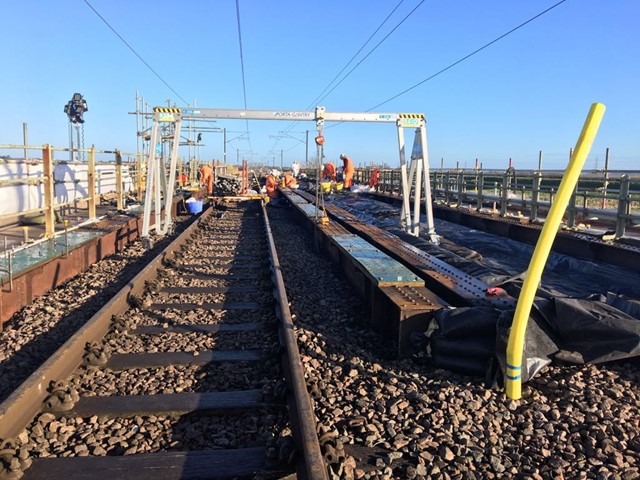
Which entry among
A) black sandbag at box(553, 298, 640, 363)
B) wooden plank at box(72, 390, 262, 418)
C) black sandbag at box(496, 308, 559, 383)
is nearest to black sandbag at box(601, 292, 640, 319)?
black sandbag at box(553, 298, 640, 363)

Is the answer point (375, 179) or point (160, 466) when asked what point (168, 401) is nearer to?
point (160, 466)

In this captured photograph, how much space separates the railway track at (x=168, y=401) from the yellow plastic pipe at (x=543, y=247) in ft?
5.01

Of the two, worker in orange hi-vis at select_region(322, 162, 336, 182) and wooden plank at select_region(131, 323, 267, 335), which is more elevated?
worker in orange hi-vis at select_region(322, 162, 336, 182)

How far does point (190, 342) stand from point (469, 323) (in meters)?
2.63

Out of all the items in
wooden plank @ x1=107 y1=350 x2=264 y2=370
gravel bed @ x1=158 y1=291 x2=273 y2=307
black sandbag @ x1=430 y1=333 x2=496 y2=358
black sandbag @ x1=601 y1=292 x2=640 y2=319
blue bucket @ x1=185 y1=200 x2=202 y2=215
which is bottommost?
wooden plank @ x1=107 y1=350 x2=264 y2=370

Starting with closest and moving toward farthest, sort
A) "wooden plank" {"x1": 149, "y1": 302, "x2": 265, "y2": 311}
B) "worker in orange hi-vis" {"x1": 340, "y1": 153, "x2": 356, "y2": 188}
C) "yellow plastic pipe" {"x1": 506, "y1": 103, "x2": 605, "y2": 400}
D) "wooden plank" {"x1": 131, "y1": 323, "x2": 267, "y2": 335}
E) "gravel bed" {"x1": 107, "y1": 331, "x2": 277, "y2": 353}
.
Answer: "yellow plastic pipe" {"x1": 506, "y1": 103, "x2": 605, "y2": 400}, "gravel bed" {"x1": 107, "y1": 331, "x2": 277, "y2": 353}, "wooden plank" {"x1": 131, "y1": 323, "x2": 267, "y2": 335}, "wooden plank" {"x1": 149, "y1": 302, "x2": 265, "y2": 311}, "worker in orange hi-vis" {"x1": 340, "y1": 153, "x2": 356, "y2": 188}

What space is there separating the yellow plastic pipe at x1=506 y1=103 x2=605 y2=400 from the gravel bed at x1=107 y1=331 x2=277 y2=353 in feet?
7.39

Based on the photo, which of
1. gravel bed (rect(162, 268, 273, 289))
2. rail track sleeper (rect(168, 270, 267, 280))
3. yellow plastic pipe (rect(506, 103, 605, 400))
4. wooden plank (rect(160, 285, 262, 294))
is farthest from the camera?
rail track sleeper (rect(168, 270, 267, 280))

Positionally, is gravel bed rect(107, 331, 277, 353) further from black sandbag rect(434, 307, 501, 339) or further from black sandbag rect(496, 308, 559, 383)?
black sandbag rect(496, 308, 559, 383)

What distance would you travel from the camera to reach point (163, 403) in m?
3.76

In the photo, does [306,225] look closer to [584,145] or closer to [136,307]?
[136,307]

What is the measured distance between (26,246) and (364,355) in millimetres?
5466

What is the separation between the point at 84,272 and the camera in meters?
8.33

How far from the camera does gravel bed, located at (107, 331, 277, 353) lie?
493 cm
